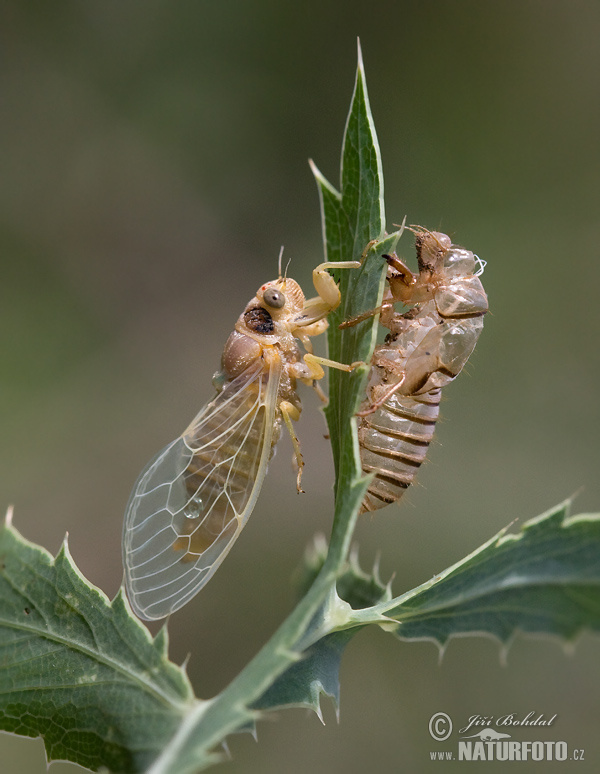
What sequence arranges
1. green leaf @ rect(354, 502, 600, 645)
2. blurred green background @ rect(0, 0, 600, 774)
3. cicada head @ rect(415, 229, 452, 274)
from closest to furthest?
green leaf @ rect(354, 502, 600, 645), cicada head @ rect(415, 229, 452, 274), blurred green background @ rect(0, 0, 600, 774)

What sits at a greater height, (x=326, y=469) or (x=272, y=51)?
(x=272, y=51)

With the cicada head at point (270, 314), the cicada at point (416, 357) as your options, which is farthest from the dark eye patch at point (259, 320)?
the cicada at point (416, 357)

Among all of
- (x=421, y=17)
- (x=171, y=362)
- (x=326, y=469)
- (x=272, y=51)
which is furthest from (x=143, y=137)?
(x=326, y=469)

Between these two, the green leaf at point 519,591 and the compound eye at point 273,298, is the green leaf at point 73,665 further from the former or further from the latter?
the compound eye at point 273,298

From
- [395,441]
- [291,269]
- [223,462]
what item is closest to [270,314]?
[223,462]

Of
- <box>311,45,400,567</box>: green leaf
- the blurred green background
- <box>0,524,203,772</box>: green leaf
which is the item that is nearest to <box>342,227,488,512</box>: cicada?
<box>311,45,400,567</box>: green leaf

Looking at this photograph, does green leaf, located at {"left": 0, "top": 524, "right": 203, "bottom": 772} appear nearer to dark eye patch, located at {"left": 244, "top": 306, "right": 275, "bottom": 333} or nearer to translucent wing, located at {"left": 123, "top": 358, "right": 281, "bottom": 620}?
translucent wing, located at {"left": 123, "top": 358, "right": 281, "bottom": 620}

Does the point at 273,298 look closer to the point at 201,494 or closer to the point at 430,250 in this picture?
the point at 430,250

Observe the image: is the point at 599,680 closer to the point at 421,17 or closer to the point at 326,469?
the point at 326,469
